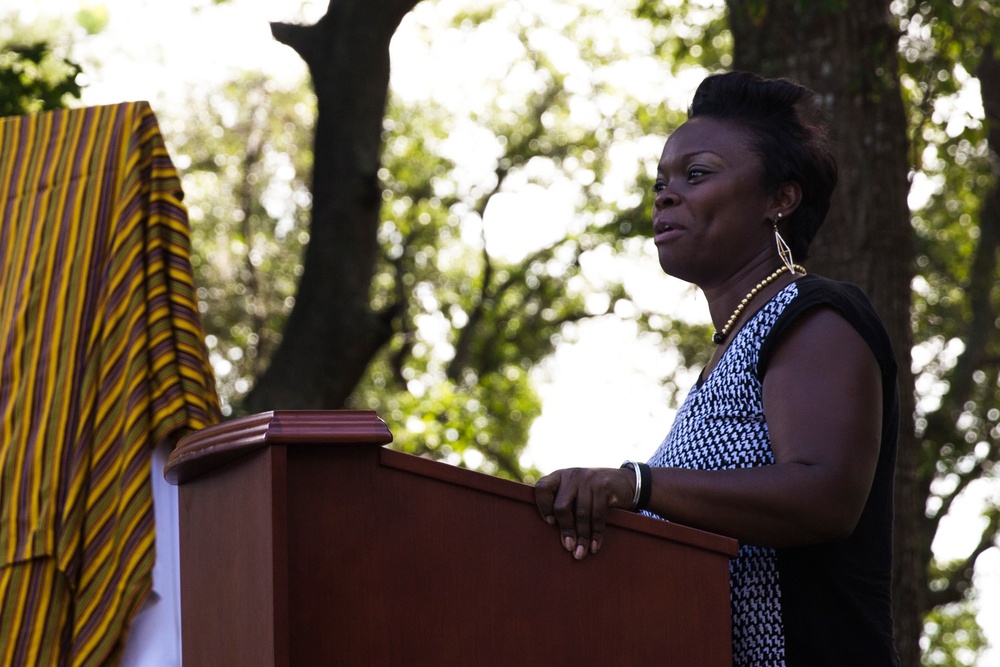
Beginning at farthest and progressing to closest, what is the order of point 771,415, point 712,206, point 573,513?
1. point 712,206
2. point 771,415
3. point 573,513

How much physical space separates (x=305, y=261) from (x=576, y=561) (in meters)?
5.73

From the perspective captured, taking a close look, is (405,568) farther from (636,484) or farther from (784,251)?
(784,251)

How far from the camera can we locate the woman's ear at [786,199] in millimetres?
2363

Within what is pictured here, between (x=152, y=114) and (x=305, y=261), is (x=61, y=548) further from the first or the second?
(x=305, y=261)

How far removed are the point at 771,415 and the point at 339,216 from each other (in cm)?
525

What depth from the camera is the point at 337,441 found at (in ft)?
4.71

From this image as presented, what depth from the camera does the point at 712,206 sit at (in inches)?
90.9

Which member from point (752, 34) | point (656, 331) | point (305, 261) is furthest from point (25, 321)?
point (656, 331)

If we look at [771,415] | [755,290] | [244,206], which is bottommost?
[771,415]

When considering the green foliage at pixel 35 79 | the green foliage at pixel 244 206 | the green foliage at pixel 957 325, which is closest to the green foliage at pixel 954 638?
the green foliage at pixel 957 325

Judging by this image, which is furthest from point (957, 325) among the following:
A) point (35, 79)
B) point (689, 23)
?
point (35, 79)

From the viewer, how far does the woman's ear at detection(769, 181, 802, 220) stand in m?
2.36

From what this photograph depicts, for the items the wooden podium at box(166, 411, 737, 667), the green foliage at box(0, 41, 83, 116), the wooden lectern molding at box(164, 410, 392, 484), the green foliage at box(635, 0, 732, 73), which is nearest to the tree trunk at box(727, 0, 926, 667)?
the green foliage at box(635, 0, 732, 73)

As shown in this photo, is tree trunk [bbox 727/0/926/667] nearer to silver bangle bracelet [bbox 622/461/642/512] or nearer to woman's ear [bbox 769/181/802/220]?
woman's ear [bbox 769/181/802/220]
